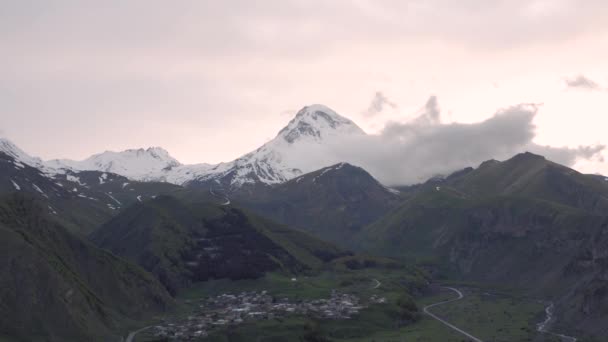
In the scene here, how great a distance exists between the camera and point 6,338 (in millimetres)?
196375
